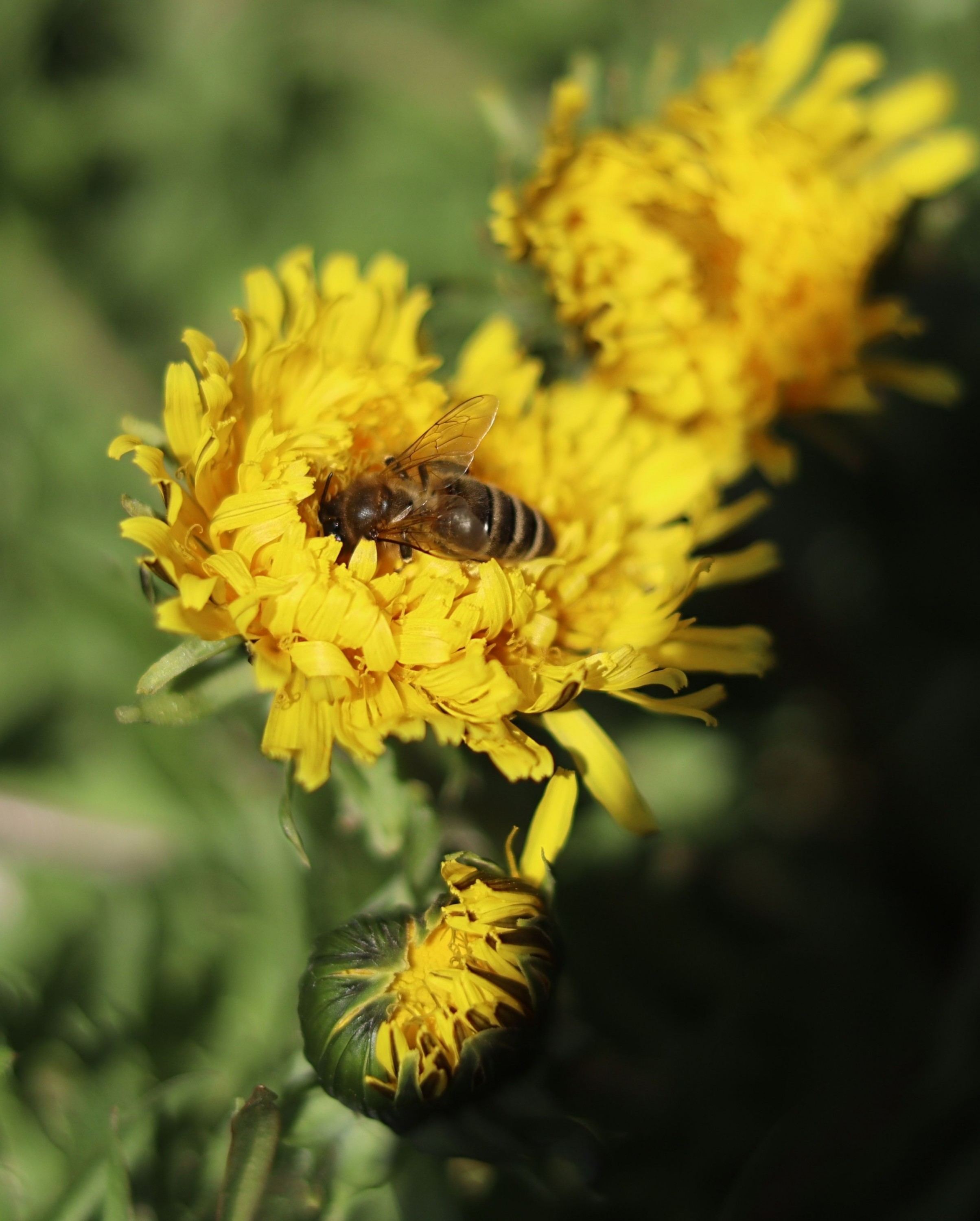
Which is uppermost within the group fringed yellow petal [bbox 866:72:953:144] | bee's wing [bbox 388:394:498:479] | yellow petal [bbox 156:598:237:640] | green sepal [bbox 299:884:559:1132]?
fringed yellow petal [bbox 866:72:953:144]

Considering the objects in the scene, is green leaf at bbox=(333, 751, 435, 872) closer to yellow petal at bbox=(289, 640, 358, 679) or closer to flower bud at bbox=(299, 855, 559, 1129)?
flower bud at bbox=(299, 855, 559, 1129)

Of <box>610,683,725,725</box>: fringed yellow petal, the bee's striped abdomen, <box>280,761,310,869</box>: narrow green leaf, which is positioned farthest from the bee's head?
<box>610,683,725,725</box>: fringed yellow petal

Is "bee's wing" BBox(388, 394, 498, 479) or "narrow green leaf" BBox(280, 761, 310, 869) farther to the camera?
"bee's wing" BBox(388, 394, 498, 479)

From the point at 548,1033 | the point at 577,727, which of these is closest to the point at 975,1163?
the point at 548,1033

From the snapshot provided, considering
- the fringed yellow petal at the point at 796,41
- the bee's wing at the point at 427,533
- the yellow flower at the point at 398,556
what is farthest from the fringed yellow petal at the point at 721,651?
the fringed yellow petal at the point at 796,41

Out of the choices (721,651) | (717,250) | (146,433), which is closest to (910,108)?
(717,250)

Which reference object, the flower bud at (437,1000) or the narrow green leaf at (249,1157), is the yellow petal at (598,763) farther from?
the narrow green leaf at (249,1157)
